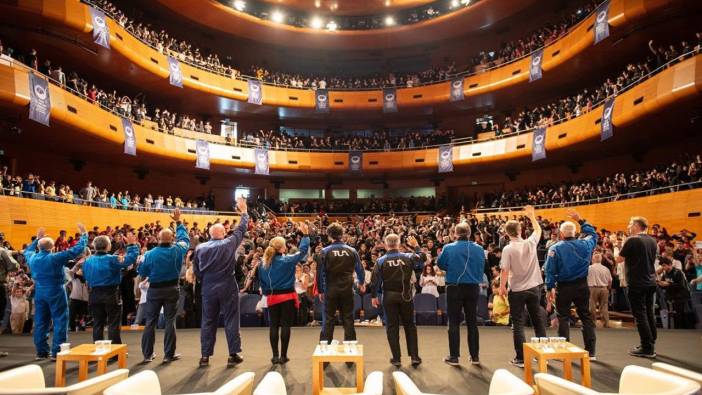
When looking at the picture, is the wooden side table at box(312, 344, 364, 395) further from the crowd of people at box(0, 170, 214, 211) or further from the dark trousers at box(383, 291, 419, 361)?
the crowd of people at box(0, 170, 214, 211)

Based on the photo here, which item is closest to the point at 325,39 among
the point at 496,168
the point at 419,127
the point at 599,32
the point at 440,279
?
the point at 419,127

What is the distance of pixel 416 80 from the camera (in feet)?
84.0

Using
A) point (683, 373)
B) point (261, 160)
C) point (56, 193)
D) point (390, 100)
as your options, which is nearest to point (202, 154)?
point (261, 160)

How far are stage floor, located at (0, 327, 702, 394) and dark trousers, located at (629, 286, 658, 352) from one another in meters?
0.24

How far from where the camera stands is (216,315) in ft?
18.4

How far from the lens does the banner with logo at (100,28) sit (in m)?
15.1

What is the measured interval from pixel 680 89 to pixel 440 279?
9.13m

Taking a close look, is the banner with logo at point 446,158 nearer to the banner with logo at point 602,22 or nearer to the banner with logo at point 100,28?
the banner with logo at point 602,22

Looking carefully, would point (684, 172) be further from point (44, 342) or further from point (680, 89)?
point (44, 342)

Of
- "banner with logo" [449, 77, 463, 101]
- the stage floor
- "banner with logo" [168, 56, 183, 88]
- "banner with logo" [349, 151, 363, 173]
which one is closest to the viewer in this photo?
the stage floor

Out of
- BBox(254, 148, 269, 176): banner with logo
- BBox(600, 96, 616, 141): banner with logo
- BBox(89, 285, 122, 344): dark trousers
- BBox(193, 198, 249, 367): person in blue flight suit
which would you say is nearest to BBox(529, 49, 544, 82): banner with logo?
BBox(600, 96, 616, 141): banner with logo

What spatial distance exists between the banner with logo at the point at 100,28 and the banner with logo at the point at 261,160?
877 cm

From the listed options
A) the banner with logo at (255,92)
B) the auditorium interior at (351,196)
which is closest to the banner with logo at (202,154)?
the auditorium interior at (351,196)

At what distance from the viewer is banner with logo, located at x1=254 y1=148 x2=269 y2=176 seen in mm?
23000
